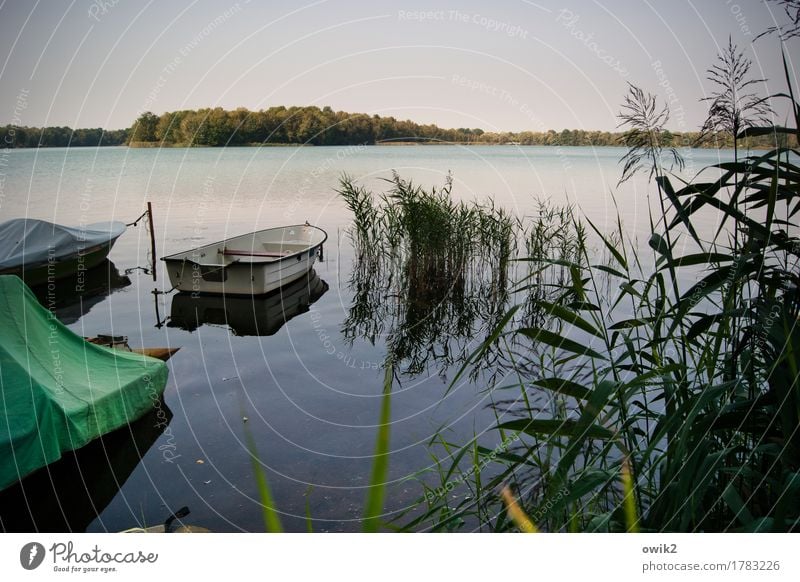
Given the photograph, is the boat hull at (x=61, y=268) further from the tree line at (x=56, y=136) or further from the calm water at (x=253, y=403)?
the tree line at (x=56, y=136)

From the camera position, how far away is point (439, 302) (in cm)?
791

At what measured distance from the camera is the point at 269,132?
23.0 ft

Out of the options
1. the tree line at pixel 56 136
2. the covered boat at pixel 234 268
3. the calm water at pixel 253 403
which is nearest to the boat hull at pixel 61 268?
the calm water at pixel 253 403

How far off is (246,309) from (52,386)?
4488 mm

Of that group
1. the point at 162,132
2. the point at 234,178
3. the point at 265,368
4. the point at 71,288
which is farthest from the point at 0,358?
the point at 234,178

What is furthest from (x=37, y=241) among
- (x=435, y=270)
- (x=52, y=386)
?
(x=52, y=386)

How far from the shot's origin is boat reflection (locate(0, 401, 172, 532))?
10.9 ft

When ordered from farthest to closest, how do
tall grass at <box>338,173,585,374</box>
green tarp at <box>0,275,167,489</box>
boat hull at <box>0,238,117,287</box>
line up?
boat hull at <box>0,238,117,287</box>
tall grass at <box>338,173,585,374</box>
green tarp at <box>0,275,167,489</box>

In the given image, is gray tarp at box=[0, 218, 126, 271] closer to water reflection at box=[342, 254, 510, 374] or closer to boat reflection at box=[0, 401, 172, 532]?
water reflection at box=[342, 254, 510, 374]

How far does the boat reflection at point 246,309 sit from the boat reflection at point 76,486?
2.97 meters

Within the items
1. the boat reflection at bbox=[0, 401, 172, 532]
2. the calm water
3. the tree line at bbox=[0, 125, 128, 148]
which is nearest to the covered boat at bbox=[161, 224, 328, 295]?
the calm water

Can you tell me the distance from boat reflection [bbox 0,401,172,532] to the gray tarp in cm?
417

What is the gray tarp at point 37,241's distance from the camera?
8.12 metres

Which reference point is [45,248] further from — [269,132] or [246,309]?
[269,132]
